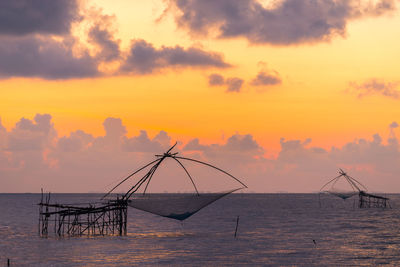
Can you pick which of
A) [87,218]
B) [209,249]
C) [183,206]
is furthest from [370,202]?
[183,206]

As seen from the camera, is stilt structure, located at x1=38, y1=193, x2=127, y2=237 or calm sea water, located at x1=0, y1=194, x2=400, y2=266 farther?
stilt structure, located at x1=38, y1=193, x2=127, y2=237

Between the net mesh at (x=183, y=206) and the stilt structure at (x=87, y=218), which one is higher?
the net mesh at (x=183, y=206)

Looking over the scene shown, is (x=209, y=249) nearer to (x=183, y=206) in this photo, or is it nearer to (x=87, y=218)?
(x=183, y=206)

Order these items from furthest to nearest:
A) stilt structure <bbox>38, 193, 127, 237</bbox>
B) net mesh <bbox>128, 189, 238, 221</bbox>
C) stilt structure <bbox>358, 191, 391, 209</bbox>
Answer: stilt structure <bbox>358, 191, 391, 209</bbox>
stilt structure <bbox>38, 193, 127, 237</bbox>
net mesh <bbox>128, 189, 238, 221</bbox>

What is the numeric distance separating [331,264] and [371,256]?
443 cm

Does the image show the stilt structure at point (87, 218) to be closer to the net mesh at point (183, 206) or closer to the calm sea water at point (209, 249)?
the calm sea water at point (209, 249)

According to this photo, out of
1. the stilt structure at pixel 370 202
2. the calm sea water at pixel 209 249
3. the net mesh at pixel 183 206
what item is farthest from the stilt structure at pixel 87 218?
the stilt structure at pixel 370 202

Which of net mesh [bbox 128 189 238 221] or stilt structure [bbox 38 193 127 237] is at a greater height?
net mesh [bbox 128 189 238 221]

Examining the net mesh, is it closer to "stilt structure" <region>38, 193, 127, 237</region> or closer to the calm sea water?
the calm sea water

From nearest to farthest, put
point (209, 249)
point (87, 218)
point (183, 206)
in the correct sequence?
point (183, 206) → point (209, 249) → point (87, 218)

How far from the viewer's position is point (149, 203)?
35.4m

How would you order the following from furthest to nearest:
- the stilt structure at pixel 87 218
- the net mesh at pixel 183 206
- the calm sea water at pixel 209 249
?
the stilt structure at pixel 87 218 → the net mesh at pixel 183 206 → the calm sea water at pixel 209 249

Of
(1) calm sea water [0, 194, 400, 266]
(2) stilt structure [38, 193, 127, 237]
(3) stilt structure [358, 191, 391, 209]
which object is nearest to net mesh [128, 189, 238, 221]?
(1) calm sea water [0, 194, 400, 266]

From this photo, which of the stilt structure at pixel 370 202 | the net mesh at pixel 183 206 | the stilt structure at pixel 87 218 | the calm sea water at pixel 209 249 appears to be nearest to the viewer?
the calm sea water at pixel 209 249
